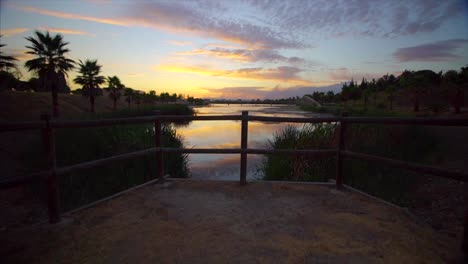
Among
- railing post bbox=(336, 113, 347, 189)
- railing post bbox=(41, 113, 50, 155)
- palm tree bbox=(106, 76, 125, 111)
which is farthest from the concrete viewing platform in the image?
palm tree bbox=(106, 76, 125, 111)

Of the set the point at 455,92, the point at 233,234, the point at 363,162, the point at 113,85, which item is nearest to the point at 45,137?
the point at 233,234

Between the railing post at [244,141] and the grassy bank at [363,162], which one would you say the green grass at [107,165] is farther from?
the grassy bank at [363,162]

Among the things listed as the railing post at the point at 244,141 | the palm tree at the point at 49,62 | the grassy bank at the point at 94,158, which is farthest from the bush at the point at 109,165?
the palm tree at the point at 49,62

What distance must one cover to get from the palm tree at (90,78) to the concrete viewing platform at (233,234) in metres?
40.2

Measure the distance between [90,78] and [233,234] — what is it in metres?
42.2

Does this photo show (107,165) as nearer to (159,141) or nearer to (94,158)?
(94,158)

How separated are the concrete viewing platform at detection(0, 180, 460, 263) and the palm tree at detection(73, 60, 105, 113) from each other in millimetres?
40176

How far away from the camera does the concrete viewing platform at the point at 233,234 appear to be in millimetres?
2027

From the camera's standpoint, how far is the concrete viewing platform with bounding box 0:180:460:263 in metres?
2.03

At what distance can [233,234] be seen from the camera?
7.75 ft

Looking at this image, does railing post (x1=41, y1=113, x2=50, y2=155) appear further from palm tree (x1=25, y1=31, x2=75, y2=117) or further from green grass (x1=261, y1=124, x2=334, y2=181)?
palm tree (x1=25, y1=31, x2=75, y2=117)

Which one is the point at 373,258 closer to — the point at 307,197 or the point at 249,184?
the point at 307,197

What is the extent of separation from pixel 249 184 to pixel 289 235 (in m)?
1.65

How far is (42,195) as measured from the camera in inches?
234
